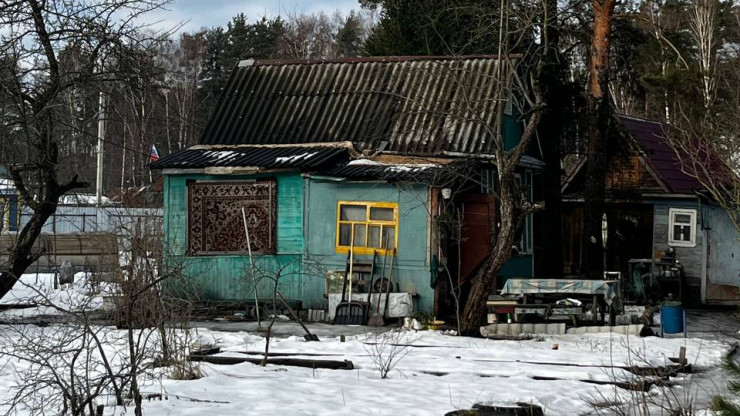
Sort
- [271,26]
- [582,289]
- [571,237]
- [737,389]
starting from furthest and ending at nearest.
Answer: [271,26] < [571,237] < [582,289] < [737,389]

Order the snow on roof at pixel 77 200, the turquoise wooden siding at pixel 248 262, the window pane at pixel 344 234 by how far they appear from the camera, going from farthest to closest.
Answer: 1. the turquoise wooden siding at pixel 248 262
2. the window pane at pixel 344 234
3. the snow on roof at pixel 77 200

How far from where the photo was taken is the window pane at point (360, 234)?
18516mm

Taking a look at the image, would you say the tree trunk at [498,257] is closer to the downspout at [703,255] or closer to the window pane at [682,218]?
the downspout at [703,255]

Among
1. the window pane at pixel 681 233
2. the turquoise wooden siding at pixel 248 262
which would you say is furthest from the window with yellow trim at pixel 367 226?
the window pane at pixel 681 233

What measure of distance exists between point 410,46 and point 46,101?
14610 millimetres

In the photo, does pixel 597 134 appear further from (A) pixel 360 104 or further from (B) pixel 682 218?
(A) pixel 360 104

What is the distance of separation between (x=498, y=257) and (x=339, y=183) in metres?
4.32

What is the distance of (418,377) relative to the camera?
38.4 ft

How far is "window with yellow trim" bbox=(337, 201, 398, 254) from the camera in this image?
18.3m

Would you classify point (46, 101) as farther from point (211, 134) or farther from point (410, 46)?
point (410, 46)

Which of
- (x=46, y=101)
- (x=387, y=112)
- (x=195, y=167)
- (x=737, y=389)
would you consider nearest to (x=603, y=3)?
(x=387, y=112)

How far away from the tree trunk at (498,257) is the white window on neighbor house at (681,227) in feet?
32.9

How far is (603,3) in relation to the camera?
68.0 ft

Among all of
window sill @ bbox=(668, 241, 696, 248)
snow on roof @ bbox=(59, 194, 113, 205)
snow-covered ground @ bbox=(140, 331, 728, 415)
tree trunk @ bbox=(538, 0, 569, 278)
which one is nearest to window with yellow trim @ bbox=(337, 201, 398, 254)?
snow-covered ground @ bbox=(140, 331, 728, 415)
